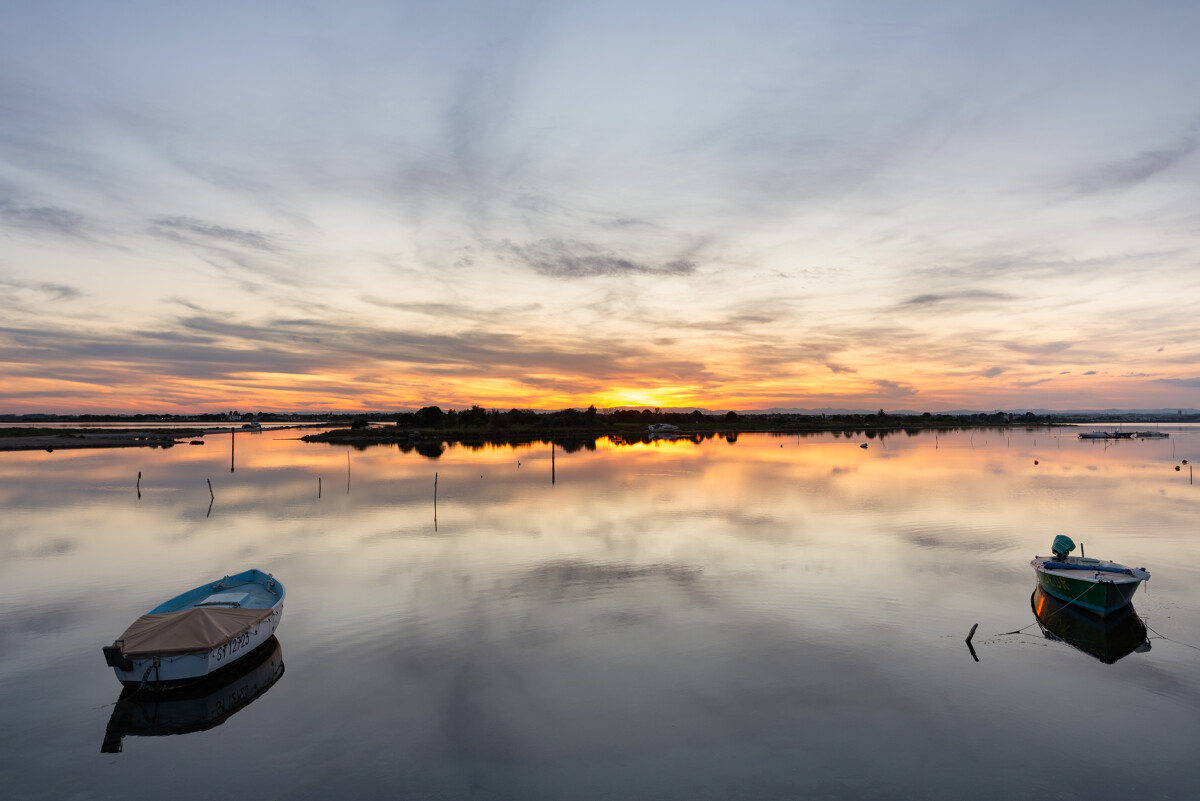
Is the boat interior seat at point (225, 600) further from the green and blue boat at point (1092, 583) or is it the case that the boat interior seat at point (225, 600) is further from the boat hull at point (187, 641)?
the green and blue boat at point (1092, 583)

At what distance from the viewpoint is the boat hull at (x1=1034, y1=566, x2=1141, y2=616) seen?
20.5 meters

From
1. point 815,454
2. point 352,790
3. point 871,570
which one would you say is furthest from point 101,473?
point 815,454

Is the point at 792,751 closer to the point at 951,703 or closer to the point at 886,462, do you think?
the point at 951,703

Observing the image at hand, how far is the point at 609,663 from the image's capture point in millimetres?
17297

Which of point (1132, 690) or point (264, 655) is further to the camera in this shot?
point (264, 655)

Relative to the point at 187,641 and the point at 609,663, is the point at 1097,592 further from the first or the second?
the point at 187,641

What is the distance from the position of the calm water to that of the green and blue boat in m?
1.53

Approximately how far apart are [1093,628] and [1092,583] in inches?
60.3

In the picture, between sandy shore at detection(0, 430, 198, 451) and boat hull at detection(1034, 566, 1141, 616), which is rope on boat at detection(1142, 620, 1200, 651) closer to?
boat hull at detection(1034, 566, 1141, 616)

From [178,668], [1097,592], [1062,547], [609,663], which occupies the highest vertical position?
[1062,547]

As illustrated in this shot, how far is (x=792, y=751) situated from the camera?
12.9 metres

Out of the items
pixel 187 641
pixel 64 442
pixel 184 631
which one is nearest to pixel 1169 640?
pixel 187 641

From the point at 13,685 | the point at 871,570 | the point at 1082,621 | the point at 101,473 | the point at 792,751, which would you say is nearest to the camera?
the point at 792,751

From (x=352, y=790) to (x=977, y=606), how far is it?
2220 centimetres
